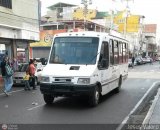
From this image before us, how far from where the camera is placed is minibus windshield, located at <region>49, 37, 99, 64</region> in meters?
12.8

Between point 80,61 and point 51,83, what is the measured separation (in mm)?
1420

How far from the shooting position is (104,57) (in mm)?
13578

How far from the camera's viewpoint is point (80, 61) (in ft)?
41.9

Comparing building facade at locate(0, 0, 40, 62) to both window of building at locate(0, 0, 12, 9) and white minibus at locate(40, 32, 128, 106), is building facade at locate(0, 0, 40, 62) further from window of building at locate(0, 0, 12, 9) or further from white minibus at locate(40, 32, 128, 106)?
white minibus at locate(40, 32, 128, 106)

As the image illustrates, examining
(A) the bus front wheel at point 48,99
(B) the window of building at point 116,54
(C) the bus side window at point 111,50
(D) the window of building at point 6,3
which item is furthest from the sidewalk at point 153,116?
(D) the window of building at point 6,3

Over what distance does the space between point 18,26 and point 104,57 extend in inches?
633

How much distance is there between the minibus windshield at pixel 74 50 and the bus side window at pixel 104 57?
0.31m

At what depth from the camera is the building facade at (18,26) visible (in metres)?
26.3

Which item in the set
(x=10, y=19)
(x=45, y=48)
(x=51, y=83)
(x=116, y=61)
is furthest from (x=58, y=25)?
(x=51, y=83)

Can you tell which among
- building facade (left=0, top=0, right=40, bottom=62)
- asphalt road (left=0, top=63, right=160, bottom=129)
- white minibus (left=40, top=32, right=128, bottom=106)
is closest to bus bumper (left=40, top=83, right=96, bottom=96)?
white minibus (left=40, top=32, right=128, bottom=106)

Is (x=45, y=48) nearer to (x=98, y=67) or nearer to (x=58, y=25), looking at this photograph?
(x=58, y=25)

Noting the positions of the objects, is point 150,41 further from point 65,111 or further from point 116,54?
point 65,111

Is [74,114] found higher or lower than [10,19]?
lower

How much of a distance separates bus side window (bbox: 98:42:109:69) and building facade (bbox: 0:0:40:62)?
13.0 meters
